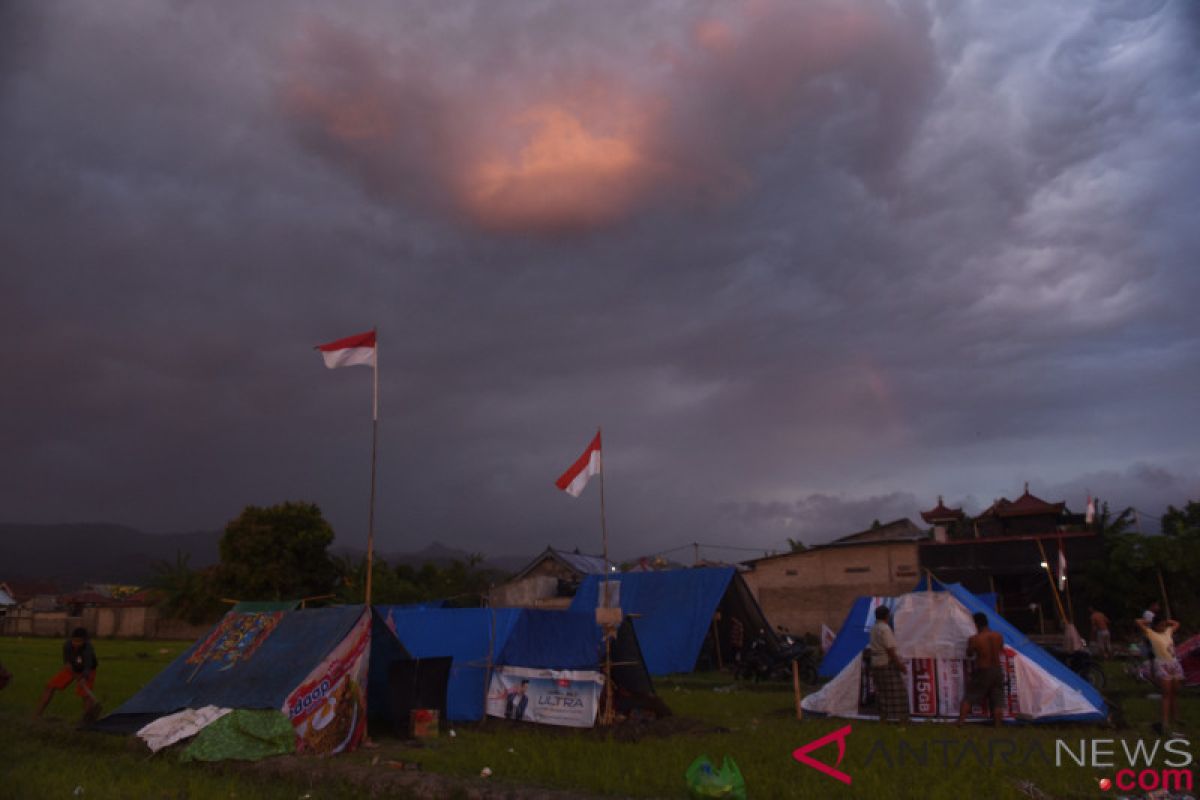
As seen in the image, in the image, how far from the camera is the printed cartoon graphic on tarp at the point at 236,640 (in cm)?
1173

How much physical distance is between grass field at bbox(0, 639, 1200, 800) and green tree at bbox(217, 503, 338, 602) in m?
32.5

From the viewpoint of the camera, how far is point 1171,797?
253 inches

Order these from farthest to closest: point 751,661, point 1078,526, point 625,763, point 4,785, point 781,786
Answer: point 1078,526, point 751,661, point 625,763, point 4,785, point 781,786

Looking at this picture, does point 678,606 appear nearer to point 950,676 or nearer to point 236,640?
point 950,676

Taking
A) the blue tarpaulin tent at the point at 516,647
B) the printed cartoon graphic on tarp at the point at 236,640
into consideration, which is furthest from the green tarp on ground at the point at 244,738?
the blue tarpaulin tent at the point at 516,647

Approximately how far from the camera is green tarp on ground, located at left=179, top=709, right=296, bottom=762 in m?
9.30

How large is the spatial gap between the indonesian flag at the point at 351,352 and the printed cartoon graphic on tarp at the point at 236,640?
3836mm

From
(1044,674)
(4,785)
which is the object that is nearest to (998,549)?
(1044,674)

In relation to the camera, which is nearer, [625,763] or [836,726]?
[625,763]

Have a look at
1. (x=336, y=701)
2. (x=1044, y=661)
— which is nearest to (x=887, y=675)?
(x=1044, y=661)

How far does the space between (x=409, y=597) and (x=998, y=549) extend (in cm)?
2792

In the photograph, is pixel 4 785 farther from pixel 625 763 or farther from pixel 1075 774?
pixel 1075 774

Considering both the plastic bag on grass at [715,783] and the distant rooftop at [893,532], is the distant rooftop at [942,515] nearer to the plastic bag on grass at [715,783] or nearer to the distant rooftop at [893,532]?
the distant rooftop at [893,532]

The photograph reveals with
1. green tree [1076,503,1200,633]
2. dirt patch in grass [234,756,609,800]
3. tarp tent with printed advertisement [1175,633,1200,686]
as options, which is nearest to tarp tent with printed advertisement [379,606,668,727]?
dirt patch in grass [234,756,609,800]
